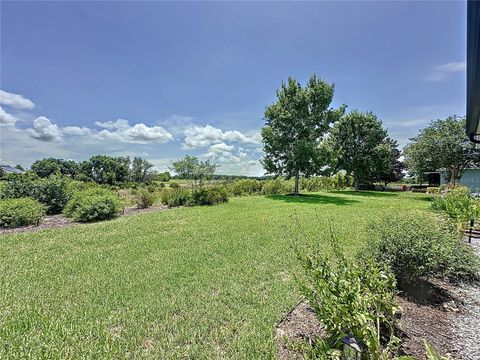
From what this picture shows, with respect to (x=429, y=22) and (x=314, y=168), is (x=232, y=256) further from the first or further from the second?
(x=314, y=168)

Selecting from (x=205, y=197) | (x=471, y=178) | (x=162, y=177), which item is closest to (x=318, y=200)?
(x=205, y=197)

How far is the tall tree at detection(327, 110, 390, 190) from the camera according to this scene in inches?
952

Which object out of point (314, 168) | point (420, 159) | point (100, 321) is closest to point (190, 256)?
point (100, 321)

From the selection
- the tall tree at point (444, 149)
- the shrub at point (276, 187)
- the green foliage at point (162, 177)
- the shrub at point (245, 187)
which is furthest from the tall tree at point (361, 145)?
the green foliage at point (162, 177)

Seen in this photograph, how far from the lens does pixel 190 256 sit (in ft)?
16.4

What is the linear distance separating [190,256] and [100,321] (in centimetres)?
236

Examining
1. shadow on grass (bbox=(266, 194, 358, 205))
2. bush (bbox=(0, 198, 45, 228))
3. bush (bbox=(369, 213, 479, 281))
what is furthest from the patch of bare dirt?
shadow on grass (bbox=(266, 194, 358, 205))

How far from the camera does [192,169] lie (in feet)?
54.7

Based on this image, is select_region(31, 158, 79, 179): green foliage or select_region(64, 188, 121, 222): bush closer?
select_region(64, 188, 121, 222): bush

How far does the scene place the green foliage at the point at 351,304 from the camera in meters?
1.70

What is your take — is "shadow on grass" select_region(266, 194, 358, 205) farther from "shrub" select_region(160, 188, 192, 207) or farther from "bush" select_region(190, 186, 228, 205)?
"shrub" select_region(160, 188, 192, 207)

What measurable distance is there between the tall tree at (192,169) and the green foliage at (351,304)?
15059 mm

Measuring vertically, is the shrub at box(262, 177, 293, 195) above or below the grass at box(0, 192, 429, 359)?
above

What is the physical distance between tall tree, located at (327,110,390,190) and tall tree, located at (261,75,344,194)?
5.71 metres
